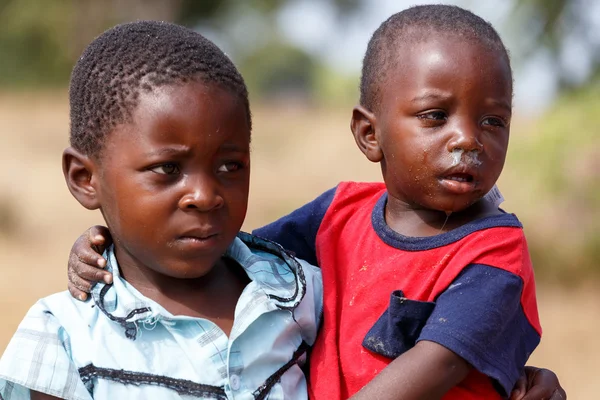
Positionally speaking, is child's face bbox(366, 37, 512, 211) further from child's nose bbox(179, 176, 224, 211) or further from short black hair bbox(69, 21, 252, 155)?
child's nose bbox(179, 176, 224, 211)

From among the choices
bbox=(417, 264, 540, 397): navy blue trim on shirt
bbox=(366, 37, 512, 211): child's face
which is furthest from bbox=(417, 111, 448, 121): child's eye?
bbox=(417, 264, 540, 397): navy blue trim on shirt

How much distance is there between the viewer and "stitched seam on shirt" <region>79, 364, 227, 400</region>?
2.23m

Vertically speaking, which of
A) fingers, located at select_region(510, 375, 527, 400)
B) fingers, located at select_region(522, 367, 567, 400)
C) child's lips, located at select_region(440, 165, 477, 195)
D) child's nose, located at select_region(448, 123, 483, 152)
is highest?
child's nose, located at select_region(448, 123, 483, 152)

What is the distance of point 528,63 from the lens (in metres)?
7.61

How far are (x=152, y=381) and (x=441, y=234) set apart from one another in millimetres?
946

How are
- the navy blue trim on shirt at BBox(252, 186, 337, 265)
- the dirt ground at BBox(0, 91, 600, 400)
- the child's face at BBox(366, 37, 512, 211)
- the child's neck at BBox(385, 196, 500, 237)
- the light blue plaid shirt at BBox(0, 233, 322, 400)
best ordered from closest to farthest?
1. the light blue plaid shirt at BBox(0, 233, 322, 400)
2. the child's face at BBox(366, 37, 512, 211)
3. the child's neck at BBox(385, 196, 500, 237)
4. the navy blue trim on shirt at BBox(252, 186, 337, 265)
5. the dirt ground at BBox(0, 91, 600, 400)

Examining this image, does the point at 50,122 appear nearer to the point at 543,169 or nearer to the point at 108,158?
the point at 543,169

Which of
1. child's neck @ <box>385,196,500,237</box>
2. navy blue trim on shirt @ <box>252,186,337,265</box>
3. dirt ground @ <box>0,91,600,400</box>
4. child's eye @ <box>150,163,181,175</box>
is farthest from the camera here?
dirt ground @ <box>0,91,600,400</box>

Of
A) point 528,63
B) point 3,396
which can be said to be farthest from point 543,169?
point 3,396

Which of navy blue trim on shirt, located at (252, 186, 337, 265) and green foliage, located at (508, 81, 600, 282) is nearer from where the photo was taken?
navy blue trim on shirt, located at (252, 186, 337, 265)

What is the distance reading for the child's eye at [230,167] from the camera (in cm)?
239

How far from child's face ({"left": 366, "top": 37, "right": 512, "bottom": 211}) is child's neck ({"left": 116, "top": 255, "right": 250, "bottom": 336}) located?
2.23 ft

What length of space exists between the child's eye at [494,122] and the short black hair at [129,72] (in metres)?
0.70

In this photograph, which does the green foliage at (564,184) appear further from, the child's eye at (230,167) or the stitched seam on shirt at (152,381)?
the stitched seam on shirt at (152,381)
